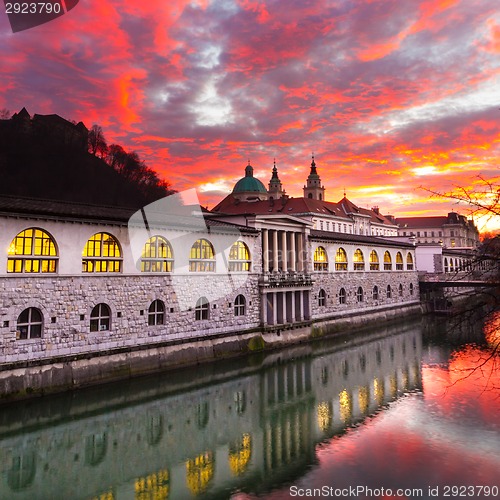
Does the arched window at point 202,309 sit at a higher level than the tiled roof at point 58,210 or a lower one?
lower

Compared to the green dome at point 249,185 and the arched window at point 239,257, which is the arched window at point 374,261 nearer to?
the arched window at point 239,257

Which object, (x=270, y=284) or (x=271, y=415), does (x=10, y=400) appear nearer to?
(x=271, y=415)

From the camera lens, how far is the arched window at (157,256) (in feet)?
92.4

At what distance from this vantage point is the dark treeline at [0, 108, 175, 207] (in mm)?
60125

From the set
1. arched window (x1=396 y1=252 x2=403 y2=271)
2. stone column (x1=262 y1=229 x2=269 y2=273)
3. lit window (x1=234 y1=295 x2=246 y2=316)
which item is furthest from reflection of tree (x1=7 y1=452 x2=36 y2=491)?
arched window (x1=396 y1=252 x2=403 y2=271)

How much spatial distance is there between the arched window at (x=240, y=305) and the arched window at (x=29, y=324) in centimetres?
1466

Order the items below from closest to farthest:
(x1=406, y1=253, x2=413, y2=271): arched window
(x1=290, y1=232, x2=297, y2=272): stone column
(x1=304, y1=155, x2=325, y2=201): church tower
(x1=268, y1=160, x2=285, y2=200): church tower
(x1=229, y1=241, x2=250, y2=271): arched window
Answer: (x1=229, y1=241, x2=250, y2=271): arched window
(x1=290, y1=232, x2=297, y2=272): stone column
(x1=406, y1=253, x2=413, y2=271): arched window
(x1=304, y1=155, x2=325, y2=201): church tower
(x1=268, y1=160, x2=285, y2=200): church tower

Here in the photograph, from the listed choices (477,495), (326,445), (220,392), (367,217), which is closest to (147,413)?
(220,392)

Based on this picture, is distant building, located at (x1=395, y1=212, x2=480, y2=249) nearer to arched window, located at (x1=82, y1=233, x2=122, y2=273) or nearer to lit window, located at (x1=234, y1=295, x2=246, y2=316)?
lit window, located at (x1=234, y1=295, x2=246, y2=316)

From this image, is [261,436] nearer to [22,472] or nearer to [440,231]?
[22,472]

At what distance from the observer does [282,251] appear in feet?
130

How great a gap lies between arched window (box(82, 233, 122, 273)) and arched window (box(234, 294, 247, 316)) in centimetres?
1039

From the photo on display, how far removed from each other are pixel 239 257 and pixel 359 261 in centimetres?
1978

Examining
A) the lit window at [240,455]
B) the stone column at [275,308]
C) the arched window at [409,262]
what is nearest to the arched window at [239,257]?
the stone column at [275,308]
